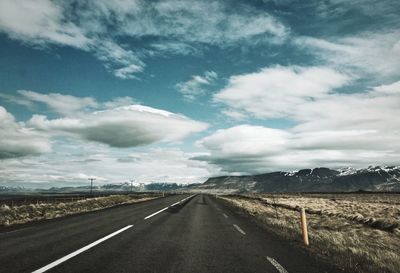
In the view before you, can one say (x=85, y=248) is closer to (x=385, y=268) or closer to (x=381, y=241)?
(x=385, y=268)

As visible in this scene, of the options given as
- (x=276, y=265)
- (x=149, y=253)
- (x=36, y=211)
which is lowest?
(x=276, y=265)

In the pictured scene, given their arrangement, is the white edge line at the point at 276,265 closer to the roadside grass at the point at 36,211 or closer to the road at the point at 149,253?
the road at the point at 149,253

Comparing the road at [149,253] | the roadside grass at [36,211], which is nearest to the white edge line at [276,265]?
the road at [149,253]

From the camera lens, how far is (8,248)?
9297mm

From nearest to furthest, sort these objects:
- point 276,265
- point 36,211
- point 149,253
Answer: point 276,265
point 149,253
point 36,211

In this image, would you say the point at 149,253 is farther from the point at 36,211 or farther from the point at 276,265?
the point at 36,211

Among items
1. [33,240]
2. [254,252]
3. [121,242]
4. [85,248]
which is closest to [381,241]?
[254,252]

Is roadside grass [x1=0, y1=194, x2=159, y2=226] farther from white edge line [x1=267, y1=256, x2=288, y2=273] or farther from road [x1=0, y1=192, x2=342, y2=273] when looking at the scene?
white edge line [x1=267, y1=256, x2=288, y2=273]

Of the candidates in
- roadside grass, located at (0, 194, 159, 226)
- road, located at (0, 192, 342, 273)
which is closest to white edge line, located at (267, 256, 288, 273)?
road, located at (0, 192, 342, 273)

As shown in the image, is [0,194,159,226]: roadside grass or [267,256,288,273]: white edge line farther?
[0,194,159,226]: roadside grass

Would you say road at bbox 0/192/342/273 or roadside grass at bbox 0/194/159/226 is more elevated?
roadside grass at bbox 0/194/159/226

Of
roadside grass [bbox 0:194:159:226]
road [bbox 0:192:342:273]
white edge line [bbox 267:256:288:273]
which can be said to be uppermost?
roadside grass [bbox 0:194:159:226]

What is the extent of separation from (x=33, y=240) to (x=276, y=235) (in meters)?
8.51

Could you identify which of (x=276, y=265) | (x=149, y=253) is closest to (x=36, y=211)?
(x=149, y=253)
